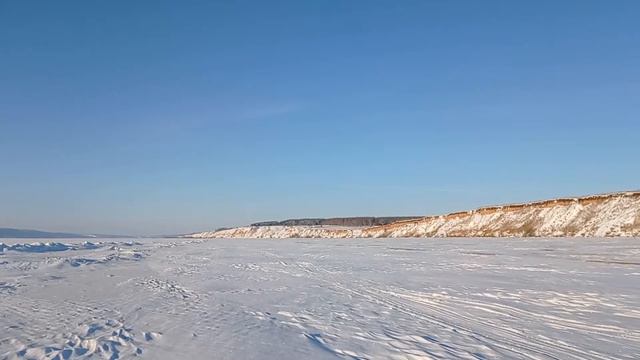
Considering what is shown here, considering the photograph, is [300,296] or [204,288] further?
[204,288]

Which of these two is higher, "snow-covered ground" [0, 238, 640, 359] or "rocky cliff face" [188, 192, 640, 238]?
"rocky cliff face" [188, 192, 640, 238]

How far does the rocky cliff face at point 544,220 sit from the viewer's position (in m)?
44.4

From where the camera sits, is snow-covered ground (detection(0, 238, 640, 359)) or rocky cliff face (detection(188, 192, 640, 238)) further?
rocky cliff face (detection(188, 192, 640, 238))

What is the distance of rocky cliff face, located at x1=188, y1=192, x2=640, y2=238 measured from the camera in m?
44.4

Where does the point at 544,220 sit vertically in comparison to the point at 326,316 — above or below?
above

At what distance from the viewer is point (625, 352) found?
21.6 ft

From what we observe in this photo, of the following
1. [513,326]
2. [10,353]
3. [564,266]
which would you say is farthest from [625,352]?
[564,266]

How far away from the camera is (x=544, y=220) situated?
53688 millimetres

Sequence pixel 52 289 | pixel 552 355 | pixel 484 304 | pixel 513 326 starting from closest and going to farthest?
pixel 552 355 → pixel 513 326 → pixel 484 304 → pixel 52 289

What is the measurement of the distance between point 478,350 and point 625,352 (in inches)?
72.5

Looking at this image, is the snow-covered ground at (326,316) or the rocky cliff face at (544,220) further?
the rocky cliff face at (544,220)

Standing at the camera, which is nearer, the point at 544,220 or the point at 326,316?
the point at 326,316

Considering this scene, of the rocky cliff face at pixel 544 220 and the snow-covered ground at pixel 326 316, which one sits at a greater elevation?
the rocky cliff face at pixel 544 220

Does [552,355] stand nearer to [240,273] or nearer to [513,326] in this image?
[513,326]
